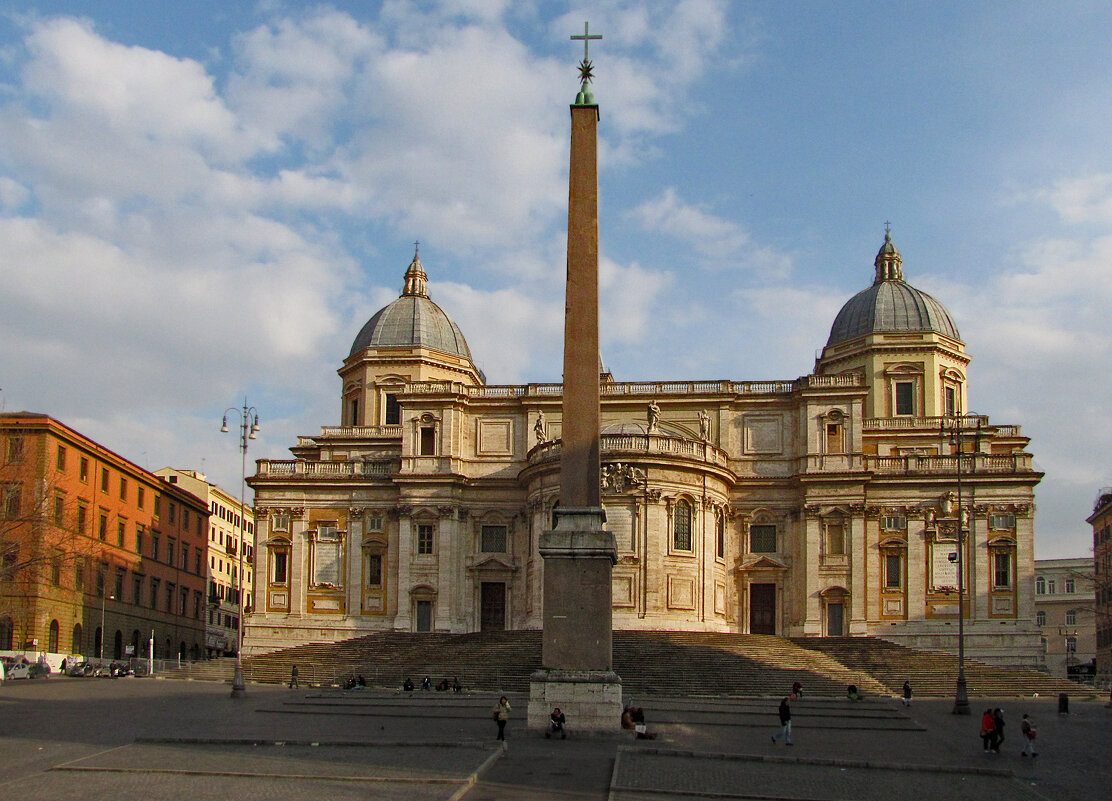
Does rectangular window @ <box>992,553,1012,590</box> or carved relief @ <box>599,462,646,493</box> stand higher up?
carved relief @ <box>599,462,646,493</box>

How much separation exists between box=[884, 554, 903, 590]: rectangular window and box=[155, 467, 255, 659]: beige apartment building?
4531cm

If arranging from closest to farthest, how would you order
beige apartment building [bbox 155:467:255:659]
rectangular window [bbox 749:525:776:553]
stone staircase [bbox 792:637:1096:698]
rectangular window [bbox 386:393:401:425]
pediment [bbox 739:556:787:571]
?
stone staircase [bbox 792:637:1096:698]
pediment [bbox 739:556:787:571]
rectangular window [bbox 749:525:776:553]
rectangular window [bbox 386:393:401:425]
beige apartment building [bbox 155:467:255:659]

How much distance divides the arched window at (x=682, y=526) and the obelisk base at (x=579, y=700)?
1198 inches

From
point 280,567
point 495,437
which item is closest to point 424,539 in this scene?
point 495,437

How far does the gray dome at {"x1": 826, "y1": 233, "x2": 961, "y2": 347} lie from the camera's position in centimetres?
7075

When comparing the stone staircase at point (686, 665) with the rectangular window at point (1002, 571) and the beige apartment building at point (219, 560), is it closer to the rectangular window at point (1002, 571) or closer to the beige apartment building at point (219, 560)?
the rectangular window at point (1002, 571)

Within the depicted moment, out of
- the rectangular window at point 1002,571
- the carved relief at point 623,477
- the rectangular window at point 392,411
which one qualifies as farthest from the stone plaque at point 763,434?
the rectangular window at point 392,411

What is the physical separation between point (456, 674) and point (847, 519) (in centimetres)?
2264

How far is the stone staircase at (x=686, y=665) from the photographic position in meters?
45.6

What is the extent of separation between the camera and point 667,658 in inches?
1900

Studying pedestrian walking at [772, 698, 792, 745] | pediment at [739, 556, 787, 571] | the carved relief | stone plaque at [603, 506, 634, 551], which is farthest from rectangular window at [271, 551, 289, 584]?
pedestrian walking at [772, 698, 792, 745]

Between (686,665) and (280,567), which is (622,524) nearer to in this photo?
(686,665)

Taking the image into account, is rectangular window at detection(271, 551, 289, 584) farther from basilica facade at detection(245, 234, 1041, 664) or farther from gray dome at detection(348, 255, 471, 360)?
gray dome at detection(348, 255, 471, 360)

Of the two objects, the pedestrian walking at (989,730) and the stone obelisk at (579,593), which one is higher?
the stone obelisk at (579,593)
